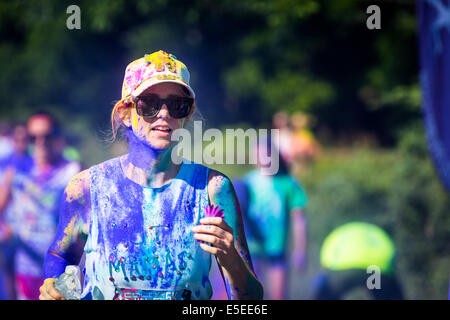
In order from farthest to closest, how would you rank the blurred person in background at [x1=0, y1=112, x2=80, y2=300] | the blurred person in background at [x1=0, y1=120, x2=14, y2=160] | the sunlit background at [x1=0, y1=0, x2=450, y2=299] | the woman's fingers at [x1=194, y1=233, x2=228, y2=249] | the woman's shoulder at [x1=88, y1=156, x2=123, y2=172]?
the blurred person in background at [x1=0, y1=120, x2=14, y2=160], the sunlit background at [x1=0, y1=0, x2=450, y2=299], the blurred person in background at [x1=0, y1=112, x2=80, y2=300], the woman's shoulder at [x1=88, y1=156, x2=123, y2=172], the woman's fingers at [x1=194, y1=233, x2=228, y2=249]

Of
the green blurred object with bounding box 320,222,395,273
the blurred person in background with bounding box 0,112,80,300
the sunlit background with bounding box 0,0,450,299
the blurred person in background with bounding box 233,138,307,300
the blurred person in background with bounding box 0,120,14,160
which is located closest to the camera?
the green blurred object with bounding box 320,222,395,273

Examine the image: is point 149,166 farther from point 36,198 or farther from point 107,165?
point 36,198

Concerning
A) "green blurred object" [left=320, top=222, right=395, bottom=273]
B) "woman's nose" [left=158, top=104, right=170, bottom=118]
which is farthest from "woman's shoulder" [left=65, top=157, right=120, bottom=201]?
"green blurred object" [left=320, top=222, right=395, bottom=273]

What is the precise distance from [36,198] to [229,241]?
409 cm

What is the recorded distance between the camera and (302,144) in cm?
1098

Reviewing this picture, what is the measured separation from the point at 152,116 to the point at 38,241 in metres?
3.93

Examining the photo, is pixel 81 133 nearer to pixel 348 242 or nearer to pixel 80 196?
pixel 348 242

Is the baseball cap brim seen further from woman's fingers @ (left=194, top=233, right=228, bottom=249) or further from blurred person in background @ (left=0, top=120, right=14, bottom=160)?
blurred person in background @ (left=0, top=120, right=14, bottom=160)

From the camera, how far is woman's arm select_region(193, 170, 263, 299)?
238cm

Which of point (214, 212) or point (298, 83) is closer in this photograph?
point (214, 212)

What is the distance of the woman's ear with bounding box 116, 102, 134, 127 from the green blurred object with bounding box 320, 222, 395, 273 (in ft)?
9.74

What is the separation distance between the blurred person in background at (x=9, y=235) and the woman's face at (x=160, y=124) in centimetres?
387

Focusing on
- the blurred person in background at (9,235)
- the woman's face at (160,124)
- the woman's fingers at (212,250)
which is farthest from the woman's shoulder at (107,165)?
the blurred person in background at (9,235)

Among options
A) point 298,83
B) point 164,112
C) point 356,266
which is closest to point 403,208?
point 356,266
